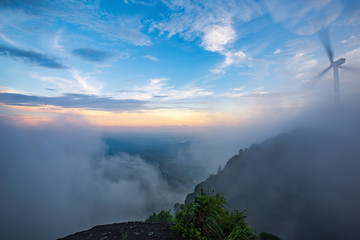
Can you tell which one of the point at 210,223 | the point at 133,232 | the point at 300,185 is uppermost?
the point at 210,223

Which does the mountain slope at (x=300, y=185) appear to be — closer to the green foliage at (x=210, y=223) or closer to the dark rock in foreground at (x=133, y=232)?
the dark rock in foreground at (x=133, y=232)

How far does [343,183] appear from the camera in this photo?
78000 mm

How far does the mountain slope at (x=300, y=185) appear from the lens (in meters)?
56.9

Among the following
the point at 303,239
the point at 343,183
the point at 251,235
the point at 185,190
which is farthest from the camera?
the point at 185,190

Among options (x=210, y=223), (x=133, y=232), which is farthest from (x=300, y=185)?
(x=133, y=232)

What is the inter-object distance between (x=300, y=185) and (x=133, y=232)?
100382 mm

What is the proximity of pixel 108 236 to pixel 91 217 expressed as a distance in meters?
223

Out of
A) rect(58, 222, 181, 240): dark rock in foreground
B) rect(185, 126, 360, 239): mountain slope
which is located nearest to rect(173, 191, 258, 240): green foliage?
rect(58, 222, 181, 240): dark rock in foreground

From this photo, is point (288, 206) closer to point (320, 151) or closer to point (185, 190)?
point (320, 151)

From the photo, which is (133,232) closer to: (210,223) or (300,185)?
(210,223)

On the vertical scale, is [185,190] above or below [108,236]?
below

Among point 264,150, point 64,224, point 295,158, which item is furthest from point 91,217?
point 295,158

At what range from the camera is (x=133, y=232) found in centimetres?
514

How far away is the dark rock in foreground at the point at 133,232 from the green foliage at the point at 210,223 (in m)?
0.64
